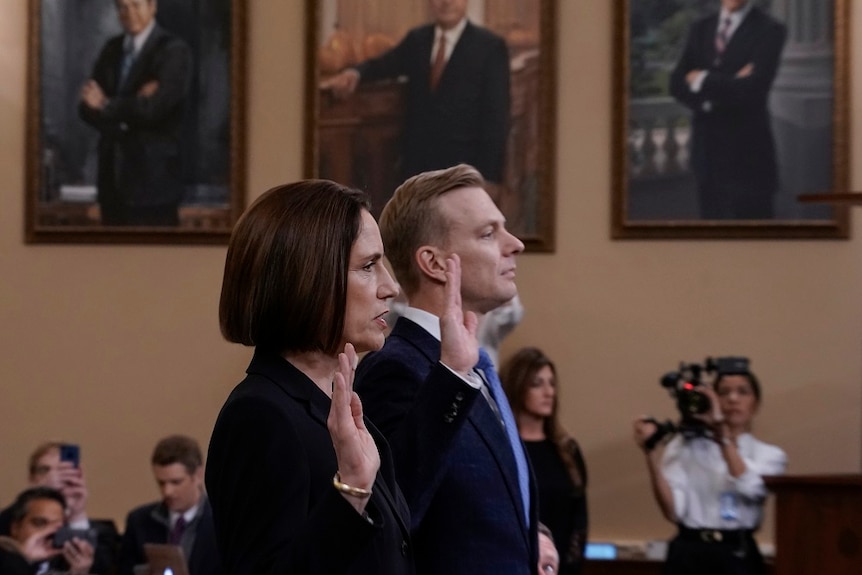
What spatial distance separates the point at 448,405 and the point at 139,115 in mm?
5817

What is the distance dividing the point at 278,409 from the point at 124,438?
240 inches

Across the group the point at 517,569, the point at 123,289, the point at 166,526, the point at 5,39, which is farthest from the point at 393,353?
the point at 5,39

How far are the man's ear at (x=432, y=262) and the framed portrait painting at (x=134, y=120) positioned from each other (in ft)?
16.0

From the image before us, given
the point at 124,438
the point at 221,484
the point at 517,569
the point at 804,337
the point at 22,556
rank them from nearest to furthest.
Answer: the point at 221,484
the point at 517,569
the point at 22,556
the point at 804,337
the point at 124,438

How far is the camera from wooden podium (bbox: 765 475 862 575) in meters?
5.59

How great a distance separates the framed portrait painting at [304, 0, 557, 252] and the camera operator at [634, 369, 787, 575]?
1.46 meters

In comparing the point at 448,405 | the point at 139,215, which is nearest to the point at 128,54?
the point at 139,215

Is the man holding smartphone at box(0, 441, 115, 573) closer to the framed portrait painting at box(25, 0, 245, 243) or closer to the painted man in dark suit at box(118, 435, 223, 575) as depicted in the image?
the painted man in dark suit at box(118, 435, 223, 575)

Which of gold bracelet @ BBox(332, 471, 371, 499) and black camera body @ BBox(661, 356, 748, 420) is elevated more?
gold bracelet @ BBox(332, 471, 371, 499)

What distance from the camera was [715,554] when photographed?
633cm

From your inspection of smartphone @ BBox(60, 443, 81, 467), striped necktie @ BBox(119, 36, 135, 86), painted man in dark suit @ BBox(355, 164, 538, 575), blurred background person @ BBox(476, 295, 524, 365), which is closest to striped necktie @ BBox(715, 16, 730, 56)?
blurred background person @ BBox(476, 295, 524, 365)

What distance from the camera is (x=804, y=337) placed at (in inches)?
292

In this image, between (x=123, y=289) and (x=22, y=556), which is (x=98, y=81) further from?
(x=22, y=556)

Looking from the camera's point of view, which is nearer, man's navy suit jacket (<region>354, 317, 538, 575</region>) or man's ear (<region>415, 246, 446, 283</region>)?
man's navy suit jacket (<region>354, 317, 538, 575</region>)
